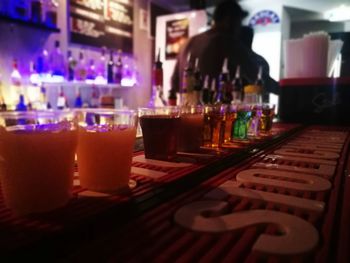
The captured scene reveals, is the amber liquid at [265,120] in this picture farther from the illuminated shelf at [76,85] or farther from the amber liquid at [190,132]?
the illuminated shelf at [76,85]

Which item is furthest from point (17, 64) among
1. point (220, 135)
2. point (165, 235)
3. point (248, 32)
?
point (165, 235)

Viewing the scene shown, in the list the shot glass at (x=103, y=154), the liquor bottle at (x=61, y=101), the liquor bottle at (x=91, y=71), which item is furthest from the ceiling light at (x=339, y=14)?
the shot glass at (x=103, y=154)

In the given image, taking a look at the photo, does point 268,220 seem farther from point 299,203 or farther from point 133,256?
point 133,256

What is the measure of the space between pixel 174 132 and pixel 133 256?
49cm

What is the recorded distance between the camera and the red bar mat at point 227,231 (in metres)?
0.35

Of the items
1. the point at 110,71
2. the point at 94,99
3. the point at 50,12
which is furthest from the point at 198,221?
the point at 110,71

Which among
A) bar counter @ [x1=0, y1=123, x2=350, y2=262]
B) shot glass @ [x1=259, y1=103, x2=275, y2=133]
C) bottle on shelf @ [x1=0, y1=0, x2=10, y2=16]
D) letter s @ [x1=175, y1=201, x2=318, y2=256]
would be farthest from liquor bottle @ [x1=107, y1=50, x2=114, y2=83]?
letter s @ [x1=175, y1=201, x2=318, y2=256]

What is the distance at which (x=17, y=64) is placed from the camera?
2.94 m

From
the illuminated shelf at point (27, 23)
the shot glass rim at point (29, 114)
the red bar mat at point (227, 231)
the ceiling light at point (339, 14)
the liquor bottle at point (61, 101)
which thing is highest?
the ceiling light at point (339, 14)

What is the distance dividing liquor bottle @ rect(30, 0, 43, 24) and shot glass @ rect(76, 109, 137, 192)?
2704 mm

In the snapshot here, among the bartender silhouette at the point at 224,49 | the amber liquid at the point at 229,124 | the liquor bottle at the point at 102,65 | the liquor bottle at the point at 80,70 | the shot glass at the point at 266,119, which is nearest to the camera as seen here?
the amber liquid at the point at 229,124

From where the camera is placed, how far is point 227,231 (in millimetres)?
413

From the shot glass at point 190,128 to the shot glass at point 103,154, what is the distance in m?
0.33

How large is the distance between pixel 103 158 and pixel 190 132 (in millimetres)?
403
